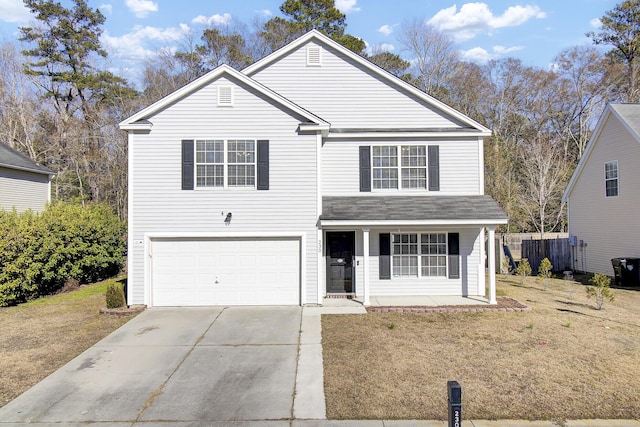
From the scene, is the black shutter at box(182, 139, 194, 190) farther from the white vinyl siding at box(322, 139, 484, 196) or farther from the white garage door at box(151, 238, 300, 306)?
the white vinyl siding at box(322, 139, 484, 196)

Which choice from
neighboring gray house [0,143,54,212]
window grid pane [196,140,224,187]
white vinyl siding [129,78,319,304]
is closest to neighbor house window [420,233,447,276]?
white vinyl siding [129,78,319,304]

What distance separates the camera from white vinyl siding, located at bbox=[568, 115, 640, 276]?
16.1 m

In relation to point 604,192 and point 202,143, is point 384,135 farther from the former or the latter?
point 604,192

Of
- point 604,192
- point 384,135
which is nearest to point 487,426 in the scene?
point 384,135

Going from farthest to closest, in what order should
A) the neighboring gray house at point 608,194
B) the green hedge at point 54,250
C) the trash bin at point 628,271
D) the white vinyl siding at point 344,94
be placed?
1. the neighboring gray house at point 608,194
2. the trash bin at point 628,271
3. the white vinyl siding at point 344,94
4. the green hedge at point 54,250

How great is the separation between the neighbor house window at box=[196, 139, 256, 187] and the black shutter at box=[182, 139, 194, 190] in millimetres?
180

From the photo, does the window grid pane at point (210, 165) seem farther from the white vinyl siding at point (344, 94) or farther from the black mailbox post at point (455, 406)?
the black mailbox post at point (455, 406)

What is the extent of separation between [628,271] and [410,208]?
980cm

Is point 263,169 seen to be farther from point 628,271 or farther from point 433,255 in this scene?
point 628,271

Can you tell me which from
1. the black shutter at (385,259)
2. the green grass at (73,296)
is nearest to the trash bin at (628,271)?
the black shutter at (385,259)

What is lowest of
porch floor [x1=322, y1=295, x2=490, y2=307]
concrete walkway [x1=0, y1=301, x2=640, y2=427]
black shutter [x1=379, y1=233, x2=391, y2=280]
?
concrete walkway [x1=0, y1=301, x2=640, y2=427]

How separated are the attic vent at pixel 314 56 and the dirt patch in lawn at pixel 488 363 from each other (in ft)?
28.4

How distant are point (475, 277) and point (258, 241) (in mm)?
7051

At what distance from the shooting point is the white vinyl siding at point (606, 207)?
1611 cm
